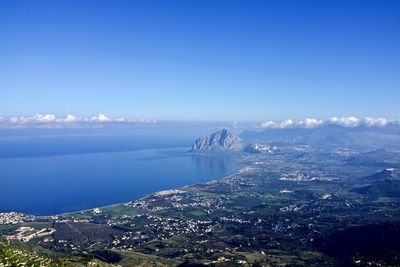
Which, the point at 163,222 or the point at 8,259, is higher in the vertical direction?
the point at 8,259

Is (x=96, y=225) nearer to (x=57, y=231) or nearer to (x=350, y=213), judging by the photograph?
(x=57, y=231)

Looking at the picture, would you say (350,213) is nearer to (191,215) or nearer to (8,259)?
(191,215)

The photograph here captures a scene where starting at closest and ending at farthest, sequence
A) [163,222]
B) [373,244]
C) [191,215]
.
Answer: [373,244] → [163,222] → [191,215]

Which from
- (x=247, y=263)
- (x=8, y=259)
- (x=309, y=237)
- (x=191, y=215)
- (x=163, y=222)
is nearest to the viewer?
(x=8, y=259)

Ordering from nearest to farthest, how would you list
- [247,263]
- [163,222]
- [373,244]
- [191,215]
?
[247,263] → [373,244] → [163,222] → [191,215]

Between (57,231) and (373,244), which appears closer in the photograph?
(373,244)

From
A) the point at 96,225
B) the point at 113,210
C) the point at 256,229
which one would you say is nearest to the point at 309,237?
the point at 256,229

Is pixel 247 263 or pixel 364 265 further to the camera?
pixel 247 263

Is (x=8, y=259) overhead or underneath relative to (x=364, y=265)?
overhead

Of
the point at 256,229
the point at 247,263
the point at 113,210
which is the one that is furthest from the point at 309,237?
the point at 113,210
